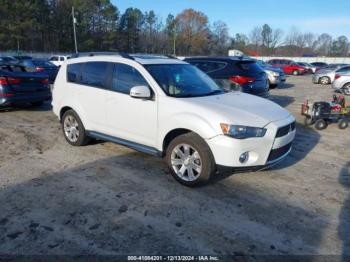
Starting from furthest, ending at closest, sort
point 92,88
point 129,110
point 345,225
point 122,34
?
point 122,34 → point 92,88 → point 129,110 → point 345,225

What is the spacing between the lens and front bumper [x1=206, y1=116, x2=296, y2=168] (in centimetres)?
397

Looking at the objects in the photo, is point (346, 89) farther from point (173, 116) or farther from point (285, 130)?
point (173, 116)

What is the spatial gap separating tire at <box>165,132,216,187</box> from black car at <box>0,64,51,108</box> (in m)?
6.38

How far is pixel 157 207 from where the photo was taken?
12.6 feet

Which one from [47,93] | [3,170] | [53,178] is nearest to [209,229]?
[53,178]

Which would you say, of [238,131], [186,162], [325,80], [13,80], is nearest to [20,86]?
[13,80]

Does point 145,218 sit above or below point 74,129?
below

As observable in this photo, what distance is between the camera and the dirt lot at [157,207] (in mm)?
3127

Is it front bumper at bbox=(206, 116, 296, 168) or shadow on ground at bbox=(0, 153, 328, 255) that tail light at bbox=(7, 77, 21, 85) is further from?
front bumper at bbox=(206, 116, 296, 168)

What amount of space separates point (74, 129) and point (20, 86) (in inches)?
157

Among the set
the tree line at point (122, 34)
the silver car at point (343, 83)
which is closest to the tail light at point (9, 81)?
the silver car at point (343, 83)

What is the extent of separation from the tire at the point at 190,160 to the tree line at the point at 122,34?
53847mm

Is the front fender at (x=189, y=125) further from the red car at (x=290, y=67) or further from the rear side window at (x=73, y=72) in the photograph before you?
the red car at (x=290, y=67)

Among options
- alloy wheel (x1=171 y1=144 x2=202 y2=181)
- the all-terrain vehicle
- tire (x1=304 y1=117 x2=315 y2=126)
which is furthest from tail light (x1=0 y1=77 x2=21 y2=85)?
tire (x1=304 y1=117 x2=315 y2=126)
